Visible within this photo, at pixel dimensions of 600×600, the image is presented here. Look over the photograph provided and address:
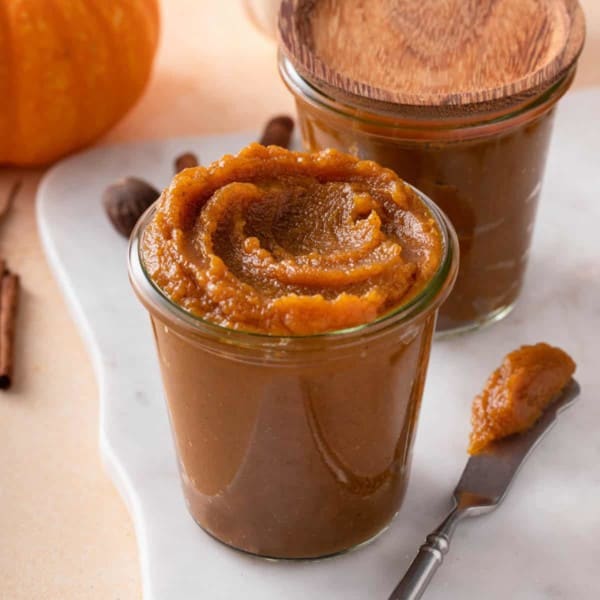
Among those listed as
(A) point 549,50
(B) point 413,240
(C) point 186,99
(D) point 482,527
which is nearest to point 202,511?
(D) point 482,527

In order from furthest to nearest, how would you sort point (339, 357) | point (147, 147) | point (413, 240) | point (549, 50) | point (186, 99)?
point (186, 99) < point (147, 147) < point (549, 50) < point (413, 240) < point (339, 357)

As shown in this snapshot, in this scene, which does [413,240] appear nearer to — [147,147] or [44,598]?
[44,598]

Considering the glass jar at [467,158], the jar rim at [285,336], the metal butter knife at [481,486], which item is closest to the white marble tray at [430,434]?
the metal butter knife at [481,486]

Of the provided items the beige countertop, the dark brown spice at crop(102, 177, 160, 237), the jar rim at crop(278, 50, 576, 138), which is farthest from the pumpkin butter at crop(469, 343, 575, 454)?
the dark brown spice at crop(102, 177, 160, 237)

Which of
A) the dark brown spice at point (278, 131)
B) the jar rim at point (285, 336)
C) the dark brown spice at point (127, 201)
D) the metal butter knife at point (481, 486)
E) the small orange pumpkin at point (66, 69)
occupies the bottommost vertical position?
the metal butter knife at point (481, 486)

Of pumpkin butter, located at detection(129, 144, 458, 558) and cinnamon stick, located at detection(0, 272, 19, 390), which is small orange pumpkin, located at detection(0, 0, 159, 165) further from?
pumpkin butter, located at detection(129, 144, 458, 558)

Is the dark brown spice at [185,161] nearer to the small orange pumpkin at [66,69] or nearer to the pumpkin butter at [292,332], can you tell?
the small orange pumpkin at [66,69]

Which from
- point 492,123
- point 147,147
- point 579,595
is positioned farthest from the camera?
point 147,147
